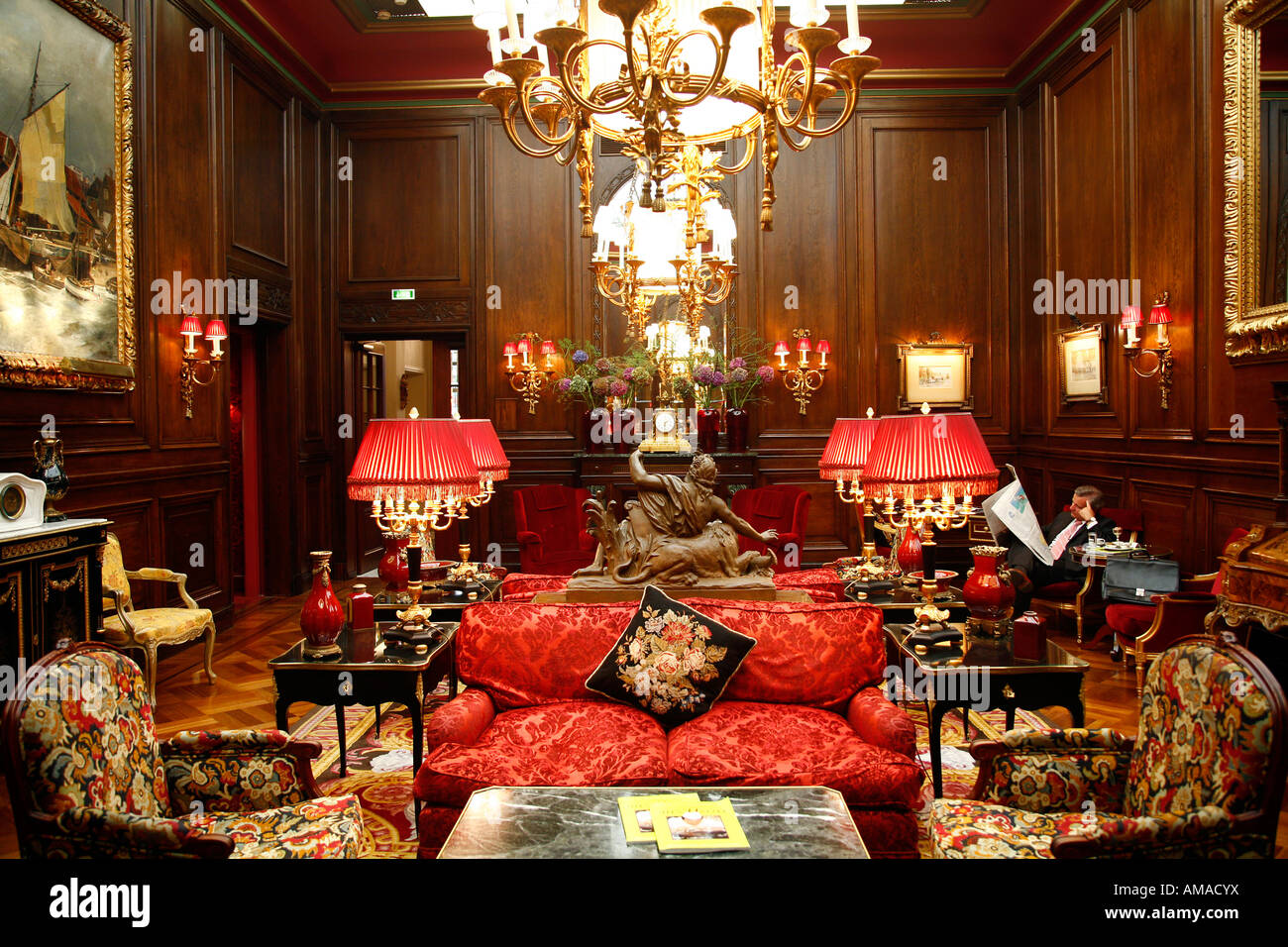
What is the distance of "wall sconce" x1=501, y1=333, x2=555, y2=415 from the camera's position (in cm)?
798

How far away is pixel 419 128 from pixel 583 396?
9.97 feet

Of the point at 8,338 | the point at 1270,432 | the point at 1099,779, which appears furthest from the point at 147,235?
the point at 1270,432

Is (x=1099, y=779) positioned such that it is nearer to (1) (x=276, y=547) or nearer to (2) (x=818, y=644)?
(2) (x=818, y=644)

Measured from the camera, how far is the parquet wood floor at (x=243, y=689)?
415 cm

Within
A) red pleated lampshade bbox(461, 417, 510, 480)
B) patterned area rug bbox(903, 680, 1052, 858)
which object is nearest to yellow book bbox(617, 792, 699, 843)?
patterned area rug bbox(903, 680, 1052, 858)

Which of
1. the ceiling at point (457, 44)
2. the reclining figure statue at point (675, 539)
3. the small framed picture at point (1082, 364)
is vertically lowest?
the reclining figure statue at point (675, 539)

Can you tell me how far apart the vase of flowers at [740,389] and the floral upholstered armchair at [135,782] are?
5801 mm

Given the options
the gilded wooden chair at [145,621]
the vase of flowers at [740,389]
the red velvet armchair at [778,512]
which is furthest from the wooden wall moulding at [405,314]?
the gilded wooden chair at [145,621]

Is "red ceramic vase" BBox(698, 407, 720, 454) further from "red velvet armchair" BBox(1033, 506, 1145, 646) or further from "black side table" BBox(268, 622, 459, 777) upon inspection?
"black side table" BBox(268, 622, 459, 777)

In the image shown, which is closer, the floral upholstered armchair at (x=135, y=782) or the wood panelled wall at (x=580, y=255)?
the floral upholstered armchair at (x=135, y=782)

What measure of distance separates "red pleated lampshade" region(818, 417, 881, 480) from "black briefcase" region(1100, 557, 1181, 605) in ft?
6.04

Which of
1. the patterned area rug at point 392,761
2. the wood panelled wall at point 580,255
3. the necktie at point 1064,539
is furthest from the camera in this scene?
the wood panelled wall at point 580,255

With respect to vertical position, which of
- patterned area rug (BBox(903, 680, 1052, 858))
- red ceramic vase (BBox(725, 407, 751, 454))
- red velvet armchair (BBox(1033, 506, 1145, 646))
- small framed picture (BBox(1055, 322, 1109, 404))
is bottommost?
patterned area rug (BBox(903, 680, 1052, 858))

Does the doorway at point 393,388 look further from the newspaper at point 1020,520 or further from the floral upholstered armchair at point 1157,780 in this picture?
the floral upholstered armchair at point 1157,780
